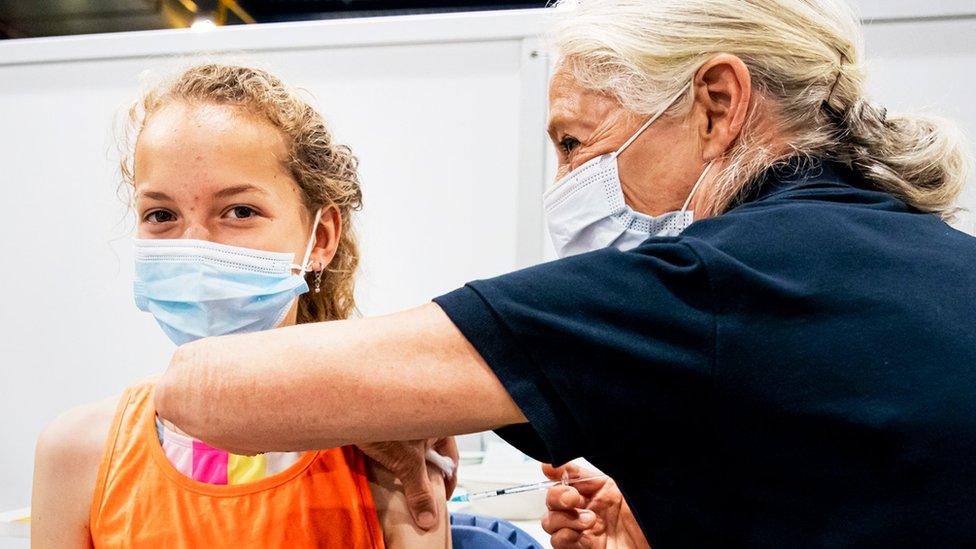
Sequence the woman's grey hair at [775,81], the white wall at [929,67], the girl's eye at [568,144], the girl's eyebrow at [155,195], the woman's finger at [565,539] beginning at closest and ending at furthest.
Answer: the woman's grey hair at [775,81] → the girl's eye at [568,144] → the girl's eyebrow at [155,195] → the woman's finger at [565,539] → the white wall at [929,67]

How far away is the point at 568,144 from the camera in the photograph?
1089 millimetres

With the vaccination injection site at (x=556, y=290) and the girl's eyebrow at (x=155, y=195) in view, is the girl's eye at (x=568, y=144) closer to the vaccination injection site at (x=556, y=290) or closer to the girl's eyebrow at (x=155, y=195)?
the vaccination injection site at (x=556, y=290)

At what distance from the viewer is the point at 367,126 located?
217 cm

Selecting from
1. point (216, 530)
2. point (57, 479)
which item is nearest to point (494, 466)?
point (216, 530)

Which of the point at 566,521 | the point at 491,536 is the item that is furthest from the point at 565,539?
the point at 491,536

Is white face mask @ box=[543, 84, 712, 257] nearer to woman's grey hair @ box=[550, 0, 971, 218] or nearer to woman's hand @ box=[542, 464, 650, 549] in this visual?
woman's grey hair @ box=[550, 0, 971, 218]

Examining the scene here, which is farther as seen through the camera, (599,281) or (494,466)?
(494,466)

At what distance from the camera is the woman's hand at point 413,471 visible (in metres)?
1.12

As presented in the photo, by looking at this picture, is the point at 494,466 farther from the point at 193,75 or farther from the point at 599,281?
the point at 599,281

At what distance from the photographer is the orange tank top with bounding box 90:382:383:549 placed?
1.13m

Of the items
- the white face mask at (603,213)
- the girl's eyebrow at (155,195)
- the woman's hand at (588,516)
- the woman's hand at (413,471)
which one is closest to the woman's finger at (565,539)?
the woman's hand at (588,516)

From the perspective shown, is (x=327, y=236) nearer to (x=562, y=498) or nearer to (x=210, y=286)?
(x=210, y=286)

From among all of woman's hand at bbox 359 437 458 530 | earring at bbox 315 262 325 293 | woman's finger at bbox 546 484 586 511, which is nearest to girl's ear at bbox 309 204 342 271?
earring at bbox 315 262 325 293

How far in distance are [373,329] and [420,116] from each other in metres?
1.50
